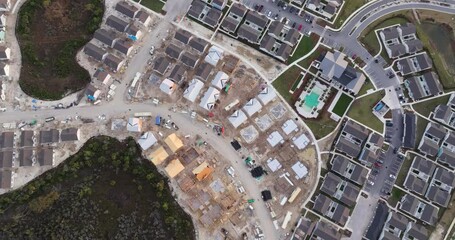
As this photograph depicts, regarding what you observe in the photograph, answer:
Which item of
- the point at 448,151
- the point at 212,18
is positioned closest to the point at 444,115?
the point at 448,151

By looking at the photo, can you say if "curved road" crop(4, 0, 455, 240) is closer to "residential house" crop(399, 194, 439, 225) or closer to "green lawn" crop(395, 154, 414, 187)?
"green lawn" crop(395, 154, 414, 187)

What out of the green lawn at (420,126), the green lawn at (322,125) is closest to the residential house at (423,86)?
the green lawn at (420,126)

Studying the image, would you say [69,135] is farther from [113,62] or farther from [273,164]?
[273,164]

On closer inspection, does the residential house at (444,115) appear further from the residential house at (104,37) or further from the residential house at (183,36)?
the residential house at (104,37)

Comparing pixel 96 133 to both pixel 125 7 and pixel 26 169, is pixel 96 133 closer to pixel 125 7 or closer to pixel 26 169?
pixel 26 169

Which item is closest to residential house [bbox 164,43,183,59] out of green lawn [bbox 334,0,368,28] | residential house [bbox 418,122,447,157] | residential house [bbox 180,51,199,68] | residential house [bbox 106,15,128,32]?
residential house [bbox 180,51,199,68]

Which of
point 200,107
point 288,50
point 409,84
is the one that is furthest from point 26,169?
point 409,84
